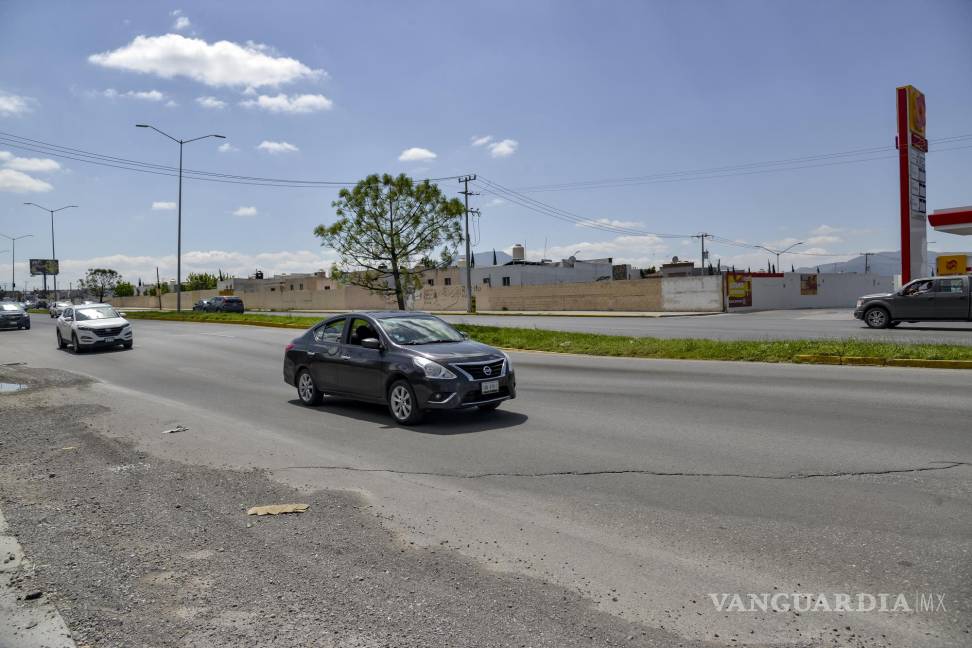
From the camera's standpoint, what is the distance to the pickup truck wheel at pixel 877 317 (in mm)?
23562

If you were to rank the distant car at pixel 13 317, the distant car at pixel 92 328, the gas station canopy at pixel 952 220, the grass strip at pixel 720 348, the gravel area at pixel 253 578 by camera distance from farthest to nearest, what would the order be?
the distant car at pixel 13 317
the gas station canopy at pixel 952 220
the distant car at pixel 92 328
the grass strip at pixel 720 348
the gravel area at pixel 253 578

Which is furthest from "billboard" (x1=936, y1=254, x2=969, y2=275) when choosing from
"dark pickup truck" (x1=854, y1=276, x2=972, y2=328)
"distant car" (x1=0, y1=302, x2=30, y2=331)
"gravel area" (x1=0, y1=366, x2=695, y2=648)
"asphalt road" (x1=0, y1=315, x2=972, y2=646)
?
"distant car" (x1=0, y1=302, x2=30, y2=331)

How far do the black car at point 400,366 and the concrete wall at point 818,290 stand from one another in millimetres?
39363

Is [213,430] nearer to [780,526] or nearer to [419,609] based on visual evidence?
[419,609]

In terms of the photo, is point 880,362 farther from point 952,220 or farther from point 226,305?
point 226,305

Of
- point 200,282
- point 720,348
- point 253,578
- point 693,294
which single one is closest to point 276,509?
point 253,578

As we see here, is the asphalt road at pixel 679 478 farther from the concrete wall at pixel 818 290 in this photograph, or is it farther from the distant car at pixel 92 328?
the concrete wall at pixel 818 290

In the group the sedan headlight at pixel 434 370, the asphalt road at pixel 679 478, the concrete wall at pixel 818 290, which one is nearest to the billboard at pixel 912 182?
the concrete wall at pixel 818 290

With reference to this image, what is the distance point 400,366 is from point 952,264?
134 ft

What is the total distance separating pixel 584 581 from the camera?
4.04 m

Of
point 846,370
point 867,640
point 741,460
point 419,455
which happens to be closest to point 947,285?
point 846,370

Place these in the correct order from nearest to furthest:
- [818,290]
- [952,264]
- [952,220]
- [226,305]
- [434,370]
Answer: [434,370] → [952,220] → [952,264] → [818,290] → [226,305]

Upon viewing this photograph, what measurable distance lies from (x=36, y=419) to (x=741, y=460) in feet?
31.7

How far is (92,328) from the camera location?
21922mm
